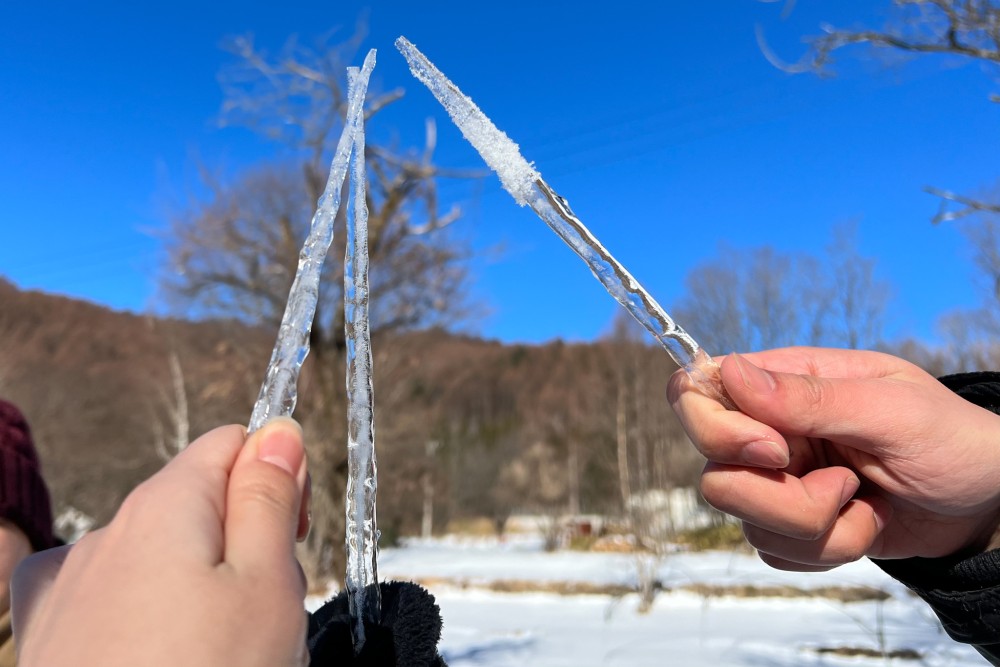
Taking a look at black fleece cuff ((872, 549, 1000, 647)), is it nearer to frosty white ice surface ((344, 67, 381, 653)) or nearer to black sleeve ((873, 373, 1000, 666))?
black sleeve ((873, 373, 1000, 666))

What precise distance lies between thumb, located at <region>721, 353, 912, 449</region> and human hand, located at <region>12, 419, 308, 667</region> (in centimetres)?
66

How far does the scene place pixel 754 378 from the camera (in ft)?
3.11

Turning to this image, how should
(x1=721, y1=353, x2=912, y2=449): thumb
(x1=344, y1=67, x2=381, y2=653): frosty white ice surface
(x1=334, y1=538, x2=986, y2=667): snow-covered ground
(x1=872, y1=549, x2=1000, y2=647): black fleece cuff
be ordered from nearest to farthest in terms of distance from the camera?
(x1=344, y1=67, x2=381, y2=653): frosty white ice surface, (x1=721, y1=353, x2=912, y2=449): thumb, (x1=872, y1=549, x2=1000, y2=647): black fleece cuff, (x1=334, y1=538, x2=986, y2=667): snow-covered ground

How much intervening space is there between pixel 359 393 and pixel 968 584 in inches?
43.4

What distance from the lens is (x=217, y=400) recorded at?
603 inches

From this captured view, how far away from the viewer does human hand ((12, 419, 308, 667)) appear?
1.39 ft

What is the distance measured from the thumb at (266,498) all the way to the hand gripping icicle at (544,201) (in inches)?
18.4

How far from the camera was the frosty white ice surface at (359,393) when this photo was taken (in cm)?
85

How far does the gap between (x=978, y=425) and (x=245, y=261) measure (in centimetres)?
→ 951

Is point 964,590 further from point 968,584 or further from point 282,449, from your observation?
point 282,449

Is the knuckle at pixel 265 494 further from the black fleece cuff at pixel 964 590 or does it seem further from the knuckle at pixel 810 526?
the black fleece cuff at pixel 964 590

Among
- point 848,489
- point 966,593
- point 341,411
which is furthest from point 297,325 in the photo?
point 341,411

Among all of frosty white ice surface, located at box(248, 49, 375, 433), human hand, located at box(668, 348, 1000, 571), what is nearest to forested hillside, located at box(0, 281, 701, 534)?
human hand, located at box(668, 348, 1000, 571)

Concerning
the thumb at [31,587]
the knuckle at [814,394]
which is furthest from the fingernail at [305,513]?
the knuckle at [814,394]
